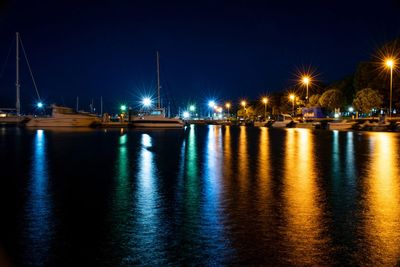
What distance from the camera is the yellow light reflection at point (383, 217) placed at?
18.3 feet

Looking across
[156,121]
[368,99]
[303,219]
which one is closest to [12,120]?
[156,121]

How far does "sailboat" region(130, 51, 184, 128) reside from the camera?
235ft

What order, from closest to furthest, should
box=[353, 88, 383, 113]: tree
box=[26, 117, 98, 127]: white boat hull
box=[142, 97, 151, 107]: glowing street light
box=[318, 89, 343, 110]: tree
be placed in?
box=[353, 88, 383, 113]: tree
box=[26, 117, 98, 127]: white boat hull
box=[142, 97, 151, 107]: glowing street light
box=[318, 89, 343, 110]: tree

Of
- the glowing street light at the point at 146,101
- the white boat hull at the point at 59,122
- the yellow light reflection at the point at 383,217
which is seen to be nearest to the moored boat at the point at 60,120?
the white boat hull at the point at 59,122

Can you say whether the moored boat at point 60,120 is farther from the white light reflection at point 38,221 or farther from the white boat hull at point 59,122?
the white light reflection at point 38,221

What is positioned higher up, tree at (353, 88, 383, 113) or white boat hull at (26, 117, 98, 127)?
tree at (353, 88, 383, 113)

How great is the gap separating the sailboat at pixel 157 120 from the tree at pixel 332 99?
3436 cm

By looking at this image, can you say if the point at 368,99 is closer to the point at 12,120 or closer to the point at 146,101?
the point at 146,101

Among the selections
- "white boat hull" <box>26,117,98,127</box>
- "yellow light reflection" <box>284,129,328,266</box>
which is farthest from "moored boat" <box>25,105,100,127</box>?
"yellow light reflection" <box>284,129,328,266</box>

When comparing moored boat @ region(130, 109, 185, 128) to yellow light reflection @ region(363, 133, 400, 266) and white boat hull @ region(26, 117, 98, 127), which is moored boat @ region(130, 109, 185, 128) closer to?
white boat hull @ region(26, 117, 98, 127)

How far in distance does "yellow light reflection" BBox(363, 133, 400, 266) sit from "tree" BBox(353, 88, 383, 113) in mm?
61026

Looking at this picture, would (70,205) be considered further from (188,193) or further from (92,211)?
(188,193)

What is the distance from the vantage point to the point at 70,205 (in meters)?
8.79

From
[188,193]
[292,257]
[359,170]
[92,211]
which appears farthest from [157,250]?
[359,170]
